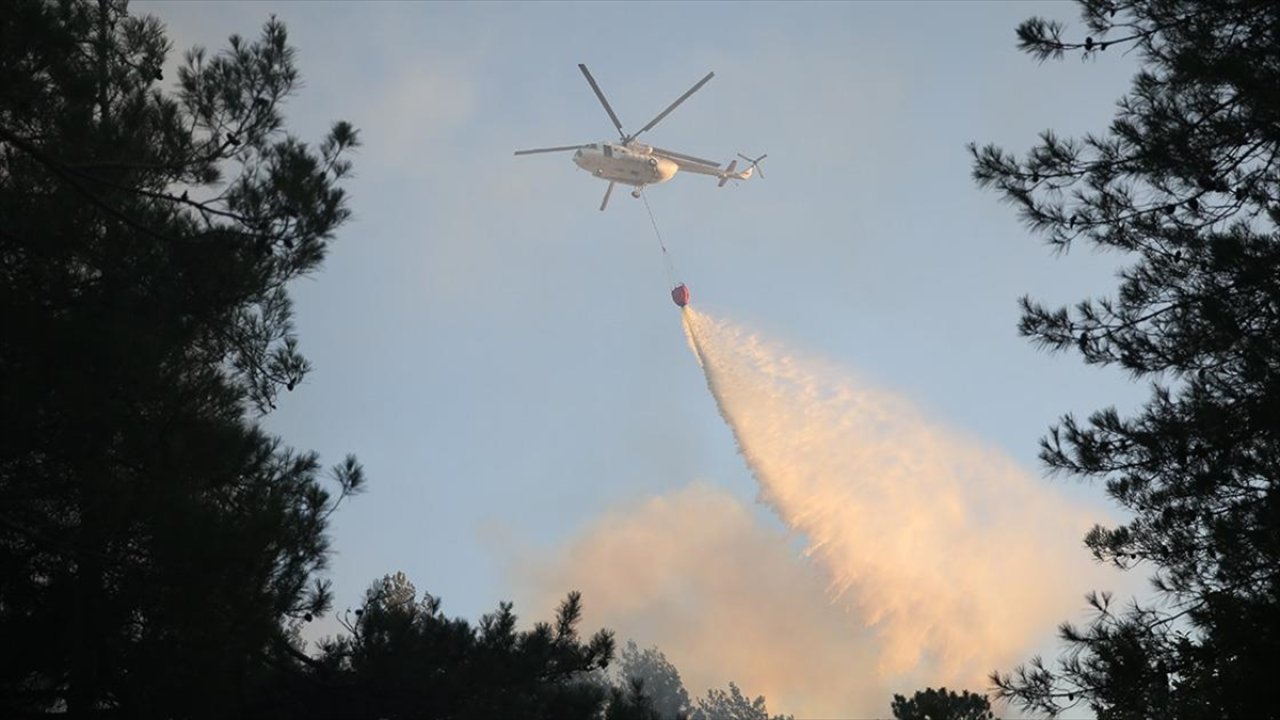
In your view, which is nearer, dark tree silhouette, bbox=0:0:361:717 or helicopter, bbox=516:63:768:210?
dark tree silhouette, bbox=0:0:361:717

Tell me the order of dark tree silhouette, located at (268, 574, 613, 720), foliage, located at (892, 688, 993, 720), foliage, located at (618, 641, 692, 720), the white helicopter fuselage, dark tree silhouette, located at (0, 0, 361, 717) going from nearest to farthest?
dark tree silhouette, located at (0, 0, 361, 717) → dark tree silhouette, located at (268, 574, 613, 720) → foliage, located at (892, 688, 993, 720) → the white helicopter fuselage → foliage, located at (618, 641, 692, 720)

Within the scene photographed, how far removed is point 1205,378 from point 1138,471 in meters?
1.14

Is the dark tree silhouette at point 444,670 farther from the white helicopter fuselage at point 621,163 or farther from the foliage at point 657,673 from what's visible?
the foliage at point 657,673

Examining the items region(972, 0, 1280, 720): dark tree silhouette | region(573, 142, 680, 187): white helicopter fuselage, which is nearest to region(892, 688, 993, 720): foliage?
region(972, 0, 1280, 720): dark tree silhouette

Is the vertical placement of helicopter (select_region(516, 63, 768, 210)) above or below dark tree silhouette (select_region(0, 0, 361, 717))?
above

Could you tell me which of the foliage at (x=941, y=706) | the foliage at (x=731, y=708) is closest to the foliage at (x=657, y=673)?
the foliage at (x=731, y=708)

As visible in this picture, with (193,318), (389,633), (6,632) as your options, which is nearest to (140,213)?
(193,318)

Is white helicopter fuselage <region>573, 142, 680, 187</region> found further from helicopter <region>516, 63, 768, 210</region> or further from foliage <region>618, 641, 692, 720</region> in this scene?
foliage <region>618, 641, 692, 720</region>

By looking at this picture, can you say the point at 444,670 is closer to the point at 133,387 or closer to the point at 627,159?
the point at 133,387

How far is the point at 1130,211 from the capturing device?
12.9 m

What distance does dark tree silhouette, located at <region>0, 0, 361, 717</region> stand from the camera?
33.0ft

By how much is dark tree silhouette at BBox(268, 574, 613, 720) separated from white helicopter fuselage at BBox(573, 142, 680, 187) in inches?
1544

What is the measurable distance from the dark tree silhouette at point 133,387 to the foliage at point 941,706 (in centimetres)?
1357

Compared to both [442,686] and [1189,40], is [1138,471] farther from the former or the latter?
[442,686]
